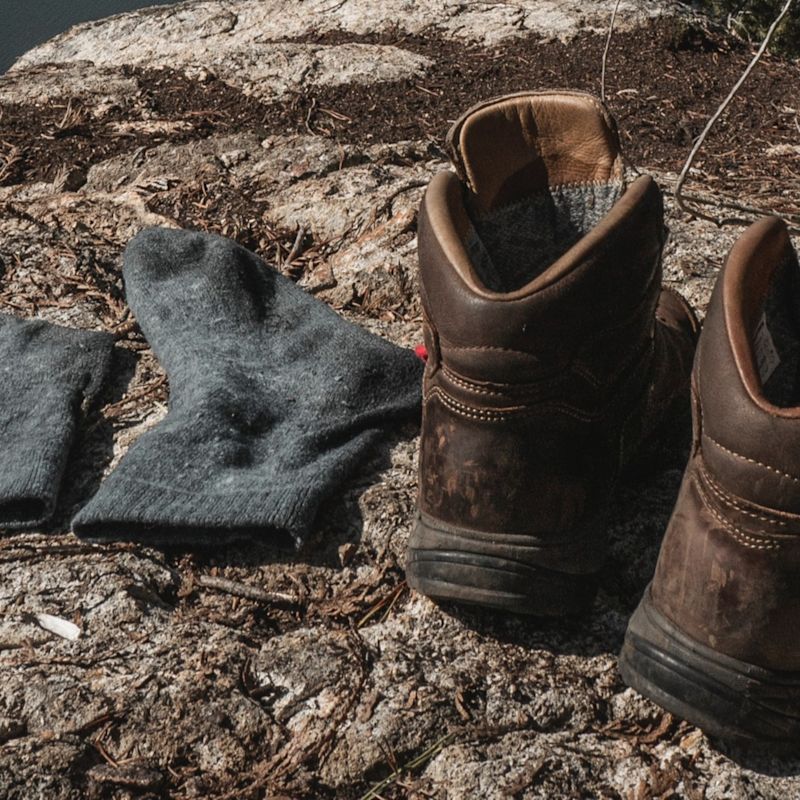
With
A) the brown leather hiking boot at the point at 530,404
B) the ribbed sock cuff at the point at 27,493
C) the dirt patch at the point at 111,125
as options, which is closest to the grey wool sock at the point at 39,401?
the ribbed sock cuff at the point at 27,493

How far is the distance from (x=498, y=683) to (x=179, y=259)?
1674 mm

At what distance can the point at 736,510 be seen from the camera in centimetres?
157

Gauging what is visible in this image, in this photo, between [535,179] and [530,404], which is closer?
[530,404]

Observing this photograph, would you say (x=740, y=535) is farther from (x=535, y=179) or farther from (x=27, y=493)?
(x=27, y=493)

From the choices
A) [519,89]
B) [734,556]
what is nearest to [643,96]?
[519,89]

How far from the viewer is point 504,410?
5.86 feet

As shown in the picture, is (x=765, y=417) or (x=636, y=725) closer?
(x=765, y=417)

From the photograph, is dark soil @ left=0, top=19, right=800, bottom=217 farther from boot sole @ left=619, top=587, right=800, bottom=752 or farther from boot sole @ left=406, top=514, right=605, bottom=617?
boot sole @ left=619, top=587, right=800, bottom=752

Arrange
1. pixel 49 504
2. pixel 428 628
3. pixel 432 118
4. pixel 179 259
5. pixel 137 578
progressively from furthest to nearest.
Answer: pixel 432 118, pixel 179 259, pixel 49 504, pixel 137 578, pixel 428 628

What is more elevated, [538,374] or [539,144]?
[539,144]

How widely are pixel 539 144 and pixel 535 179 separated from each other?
71 millimetres

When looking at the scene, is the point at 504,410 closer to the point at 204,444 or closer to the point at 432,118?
the point at 204,444

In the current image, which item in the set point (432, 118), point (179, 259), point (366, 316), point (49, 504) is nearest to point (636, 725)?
point (49, 504)

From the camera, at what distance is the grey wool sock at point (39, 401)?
2.29 m
